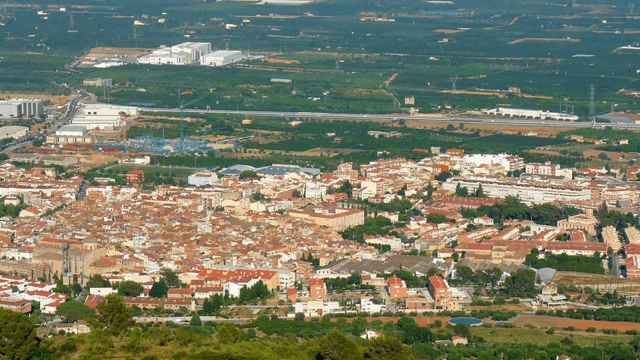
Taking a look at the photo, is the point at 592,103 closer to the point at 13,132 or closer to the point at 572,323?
the point at 13,132

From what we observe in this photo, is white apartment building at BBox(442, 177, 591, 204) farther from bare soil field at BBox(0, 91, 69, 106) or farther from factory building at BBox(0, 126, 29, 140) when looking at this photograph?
bare soil field at BBox(0, 91, 69, 106)

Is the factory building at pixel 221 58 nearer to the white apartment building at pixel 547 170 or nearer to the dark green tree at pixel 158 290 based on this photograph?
the white apartment building at pixel 547 170

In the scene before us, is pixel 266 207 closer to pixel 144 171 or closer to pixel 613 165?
pixel 144 171

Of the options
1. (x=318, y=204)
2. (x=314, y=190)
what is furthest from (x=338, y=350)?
(x=314, y=190)

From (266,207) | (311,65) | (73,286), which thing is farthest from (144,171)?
(311,65)

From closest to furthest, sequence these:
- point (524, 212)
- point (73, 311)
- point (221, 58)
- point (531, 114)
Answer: point (73, 311) → point (524, 212) → point (531, 114) → point (221, 58)
